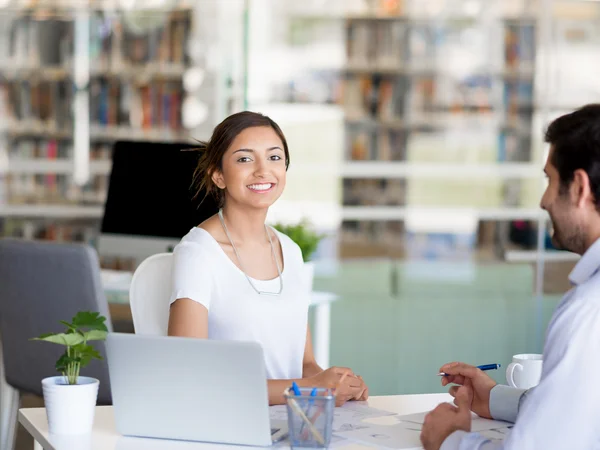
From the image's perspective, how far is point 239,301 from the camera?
1.95 metres

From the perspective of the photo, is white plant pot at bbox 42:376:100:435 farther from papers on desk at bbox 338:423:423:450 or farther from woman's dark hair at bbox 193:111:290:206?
woman's dark hair at bbox 193:111:290:206

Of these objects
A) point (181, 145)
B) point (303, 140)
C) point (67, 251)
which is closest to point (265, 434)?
point (67, 251)

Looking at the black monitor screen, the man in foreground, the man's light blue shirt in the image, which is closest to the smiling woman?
the man in foreground

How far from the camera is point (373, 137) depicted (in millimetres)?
6613

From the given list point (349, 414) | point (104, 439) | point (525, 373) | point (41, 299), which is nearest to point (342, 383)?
point (349, 414)

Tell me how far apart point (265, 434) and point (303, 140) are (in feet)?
16.1

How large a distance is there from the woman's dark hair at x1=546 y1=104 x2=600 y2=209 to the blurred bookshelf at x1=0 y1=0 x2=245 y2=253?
4581 millimetres

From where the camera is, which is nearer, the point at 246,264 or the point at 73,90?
the point at 246,264

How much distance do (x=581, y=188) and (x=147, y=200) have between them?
237cm

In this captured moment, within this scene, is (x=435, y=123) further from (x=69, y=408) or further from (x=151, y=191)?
(x=69, y=408)

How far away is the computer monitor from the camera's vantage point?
3.37m

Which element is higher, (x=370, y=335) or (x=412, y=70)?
(x=412, y=70)

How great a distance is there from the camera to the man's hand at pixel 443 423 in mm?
1423

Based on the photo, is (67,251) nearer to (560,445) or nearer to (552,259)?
(560,445)
